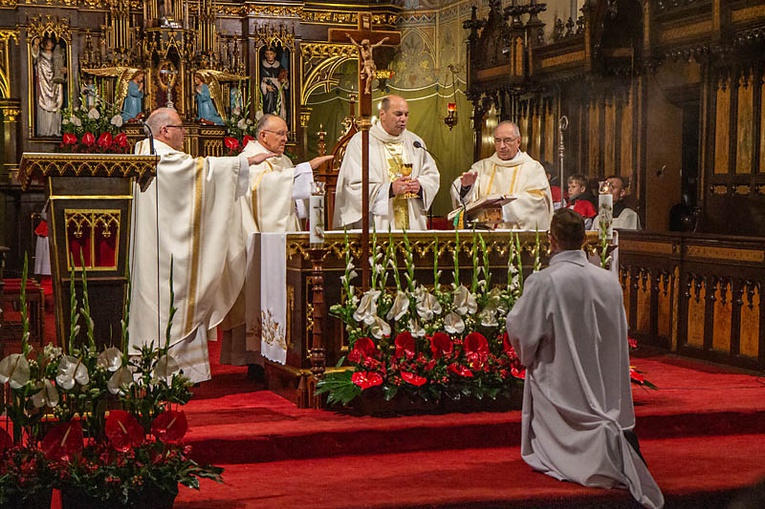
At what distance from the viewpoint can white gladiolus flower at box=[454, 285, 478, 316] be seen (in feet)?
21.4

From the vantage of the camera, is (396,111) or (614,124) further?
(614,124)

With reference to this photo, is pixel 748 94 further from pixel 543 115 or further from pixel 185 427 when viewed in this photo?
pixel 185 427

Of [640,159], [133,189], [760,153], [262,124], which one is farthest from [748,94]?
[133,189]

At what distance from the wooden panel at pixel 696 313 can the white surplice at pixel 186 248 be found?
3.99 m

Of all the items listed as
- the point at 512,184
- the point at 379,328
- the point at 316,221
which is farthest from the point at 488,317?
the point at 512,184

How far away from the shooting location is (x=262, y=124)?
7.91 metres

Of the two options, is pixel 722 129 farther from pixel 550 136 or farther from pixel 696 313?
pixel 550 136

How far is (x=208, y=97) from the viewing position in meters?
15.1

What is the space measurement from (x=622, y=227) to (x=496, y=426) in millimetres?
4675

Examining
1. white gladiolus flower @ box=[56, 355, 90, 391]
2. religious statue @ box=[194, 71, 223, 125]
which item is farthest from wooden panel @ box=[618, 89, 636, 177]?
white gladiolus flower @ box=[56, 355, 90, 391]

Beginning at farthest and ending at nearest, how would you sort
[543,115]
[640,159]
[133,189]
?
[543,115], [640,159], [133,189]

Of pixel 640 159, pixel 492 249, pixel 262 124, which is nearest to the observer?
pixel 492 249

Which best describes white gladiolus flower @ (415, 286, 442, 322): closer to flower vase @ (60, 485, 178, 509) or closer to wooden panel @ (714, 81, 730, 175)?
flower vase @ (60, 485, 178, 509)

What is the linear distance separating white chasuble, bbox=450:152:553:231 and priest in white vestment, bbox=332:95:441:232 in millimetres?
300
